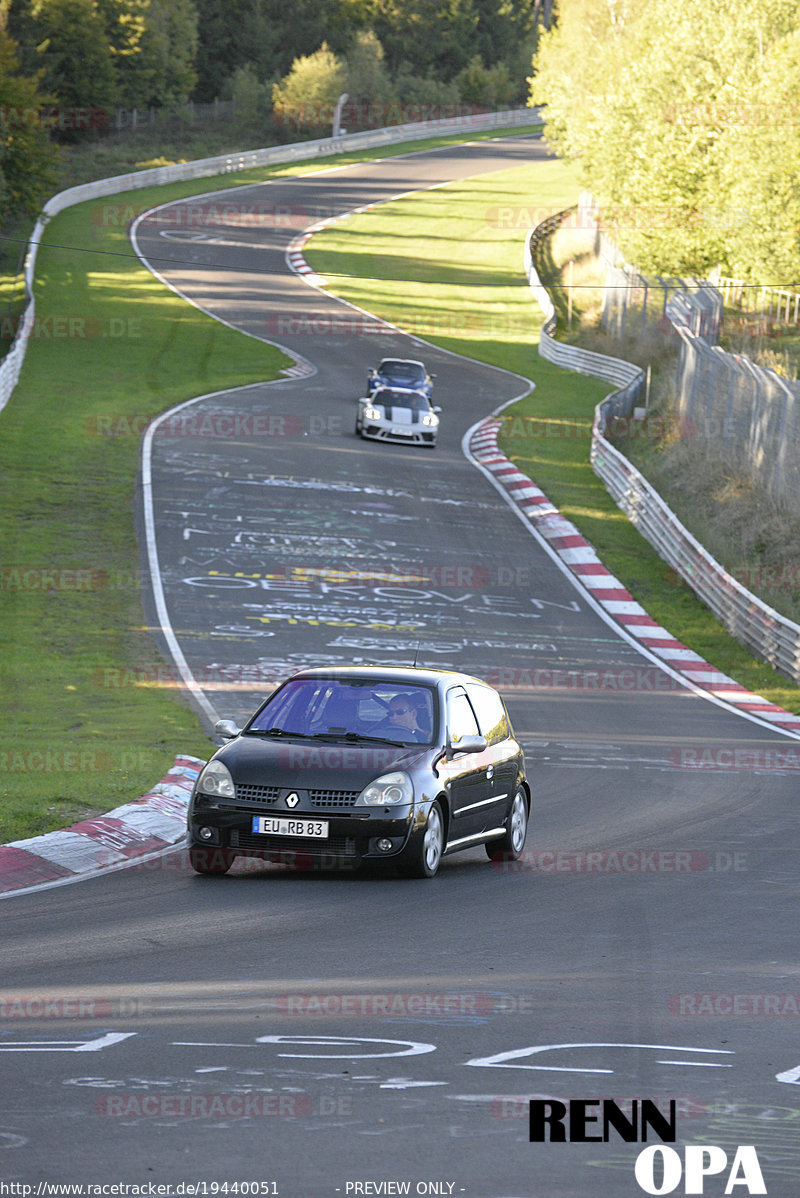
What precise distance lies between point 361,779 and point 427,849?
0.72m

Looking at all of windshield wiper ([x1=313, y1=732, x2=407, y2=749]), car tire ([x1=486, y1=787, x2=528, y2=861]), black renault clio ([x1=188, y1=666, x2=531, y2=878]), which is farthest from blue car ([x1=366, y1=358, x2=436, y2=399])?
windshield wiper ([x1=313, y1=732, x2=407, y2=749])

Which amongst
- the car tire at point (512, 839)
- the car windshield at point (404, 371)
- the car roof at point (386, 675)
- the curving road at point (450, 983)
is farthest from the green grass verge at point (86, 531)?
the car windshield at point (404, 371)

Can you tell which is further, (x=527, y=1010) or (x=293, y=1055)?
(x=527, y=1010)

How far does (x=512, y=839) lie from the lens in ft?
40.1

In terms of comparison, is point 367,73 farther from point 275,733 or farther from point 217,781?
point 217,781

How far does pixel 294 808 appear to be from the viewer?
10.6 meters

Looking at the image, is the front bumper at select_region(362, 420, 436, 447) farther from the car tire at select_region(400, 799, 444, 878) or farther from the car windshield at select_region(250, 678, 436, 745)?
the car tire at select_region(400, 799, 444, 878)

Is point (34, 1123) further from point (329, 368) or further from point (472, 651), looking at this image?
point (329, 368)

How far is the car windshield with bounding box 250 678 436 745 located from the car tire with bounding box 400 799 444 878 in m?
0.61

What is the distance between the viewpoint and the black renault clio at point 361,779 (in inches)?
416

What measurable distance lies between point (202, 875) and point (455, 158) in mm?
95526

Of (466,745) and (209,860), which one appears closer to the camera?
(209,860)

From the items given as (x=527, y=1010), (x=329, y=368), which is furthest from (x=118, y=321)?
(x=527, y=1010)

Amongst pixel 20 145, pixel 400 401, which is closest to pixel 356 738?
pixel 400 401
